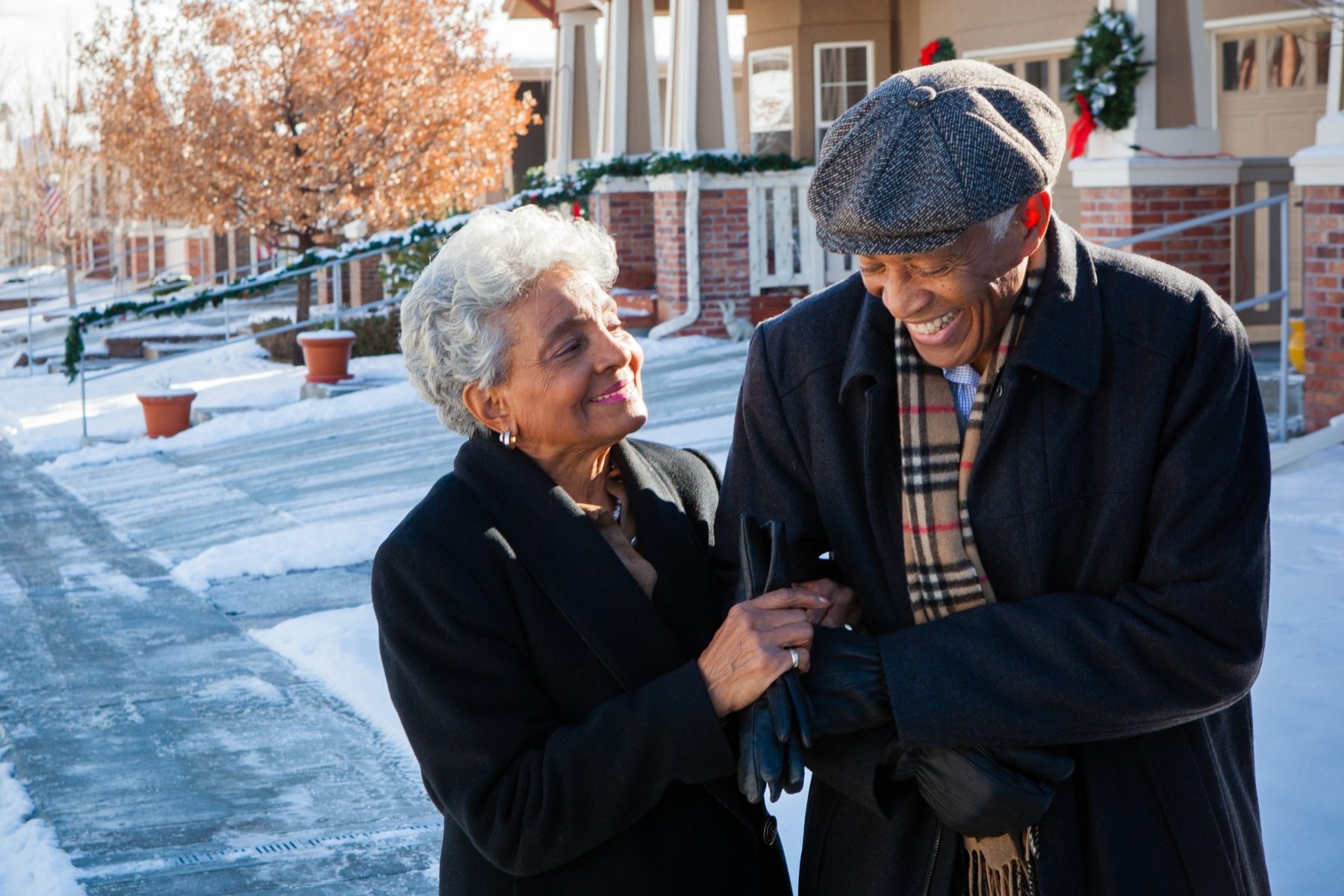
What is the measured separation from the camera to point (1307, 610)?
4.78m

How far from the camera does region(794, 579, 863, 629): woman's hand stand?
6.54ft

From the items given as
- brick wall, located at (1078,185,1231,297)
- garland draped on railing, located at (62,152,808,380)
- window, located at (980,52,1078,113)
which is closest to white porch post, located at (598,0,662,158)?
garland draped on railing, located at (62,152,808,380)

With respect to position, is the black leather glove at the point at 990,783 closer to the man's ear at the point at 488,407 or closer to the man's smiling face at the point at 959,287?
the man's smiling face at the point at 959,287

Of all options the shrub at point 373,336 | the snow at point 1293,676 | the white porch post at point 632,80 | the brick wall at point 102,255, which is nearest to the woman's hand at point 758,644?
the snow at point 1293,676

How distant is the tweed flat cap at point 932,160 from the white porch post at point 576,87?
15.8m

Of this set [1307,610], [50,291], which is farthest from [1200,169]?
[50,291]

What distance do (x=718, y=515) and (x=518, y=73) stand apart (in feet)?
79.0

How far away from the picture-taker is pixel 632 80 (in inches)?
591

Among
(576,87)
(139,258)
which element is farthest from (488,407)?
(139,258)

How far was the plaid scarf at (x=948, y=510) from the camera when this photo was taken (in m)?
1.90

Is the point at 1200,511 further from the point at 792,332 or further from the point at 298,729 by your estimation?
the point at 298,729

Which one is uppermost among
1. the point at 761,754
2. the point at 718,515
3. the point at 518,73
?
the point at 518,73

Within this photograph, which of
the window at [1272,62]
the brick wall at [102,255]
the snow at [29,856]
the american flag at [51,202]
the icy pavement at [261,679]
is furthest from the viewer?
the brick wall at [102,255]

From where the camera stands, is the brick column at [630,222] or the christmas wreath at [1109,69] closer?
the christmas wreath at [1109,69]
